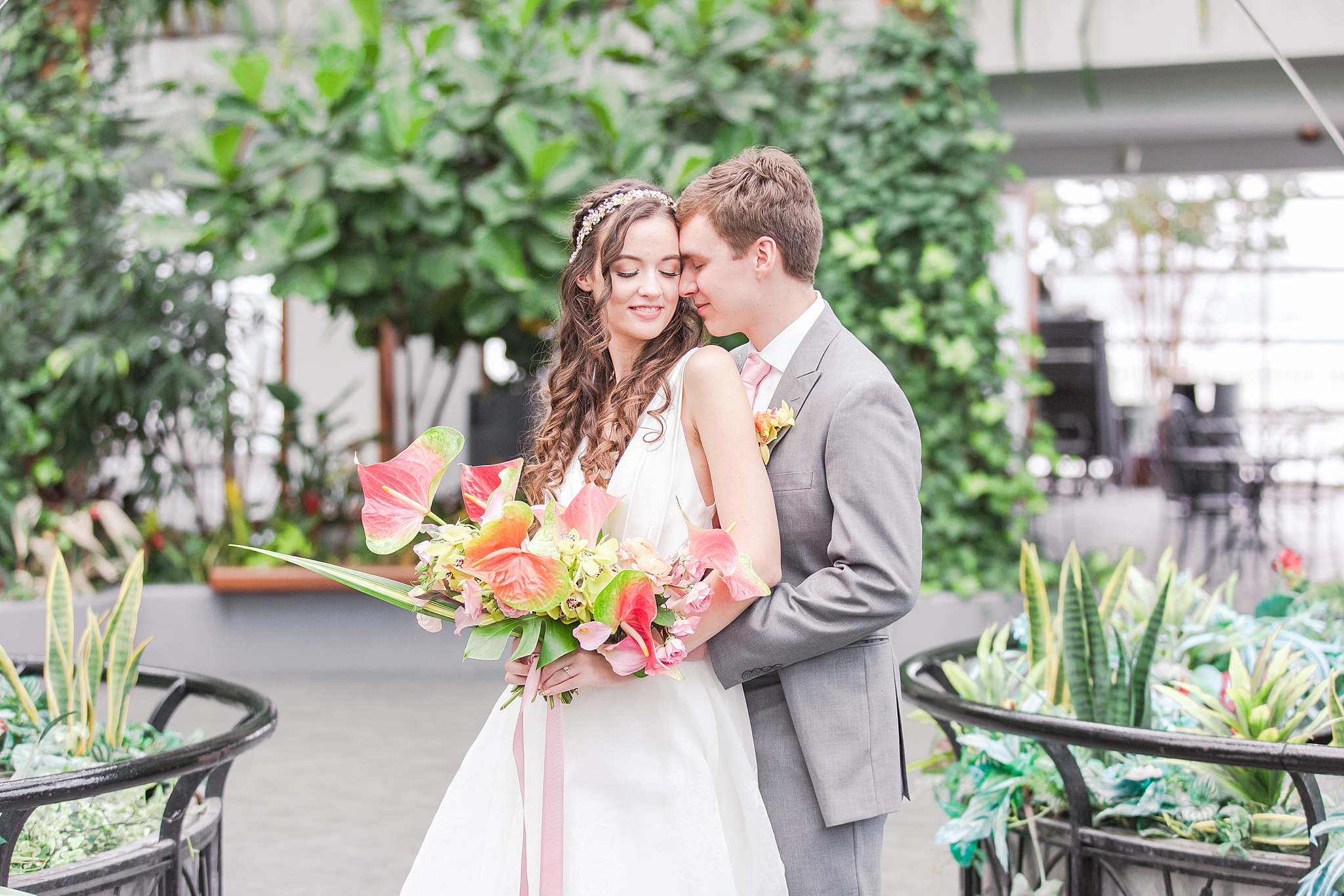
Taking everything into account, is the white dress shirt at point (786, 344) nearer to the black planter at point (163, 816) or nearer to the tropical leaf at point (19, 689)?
the black planter at point (163, 816)

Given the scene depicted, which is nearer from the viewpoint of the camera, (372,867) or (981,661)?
(981,661)

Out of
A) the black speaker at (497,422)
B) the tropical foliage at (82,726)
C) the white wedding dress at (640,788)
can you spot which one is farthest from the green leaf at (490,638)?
A: the black speaker at (497,422)

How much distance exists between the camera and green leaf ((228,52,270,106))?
469 cm

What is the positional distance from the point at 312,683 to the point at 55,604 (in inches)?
124

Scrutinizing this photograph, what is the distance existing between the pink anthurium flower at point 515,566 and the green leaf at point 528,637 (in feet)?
0.10

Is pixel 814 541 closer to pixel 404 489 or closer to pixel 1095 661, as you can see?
pixel 404 489

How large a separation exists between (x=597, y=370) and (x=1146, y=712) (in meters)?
1.19

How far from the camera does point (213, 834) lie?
6.53ft

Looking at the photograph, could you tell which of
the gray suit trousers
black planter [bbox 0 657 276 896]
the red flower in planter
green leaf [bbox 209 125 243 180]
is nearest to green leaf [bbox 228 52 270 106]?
green leaf [bbox 209 125 243 180]

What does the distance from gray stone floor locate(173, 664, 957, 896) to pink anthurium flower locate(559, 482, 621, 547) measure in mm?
1434

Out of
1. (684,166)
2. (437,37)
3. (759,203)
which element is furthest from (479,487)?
(437,37)

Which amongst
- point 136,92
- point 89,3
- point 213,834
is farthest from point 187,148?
point 213,834

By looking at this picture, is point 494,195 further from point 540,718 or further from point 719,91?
point 540,718

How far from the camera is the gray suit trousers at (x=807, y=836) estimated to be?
5.00ft
